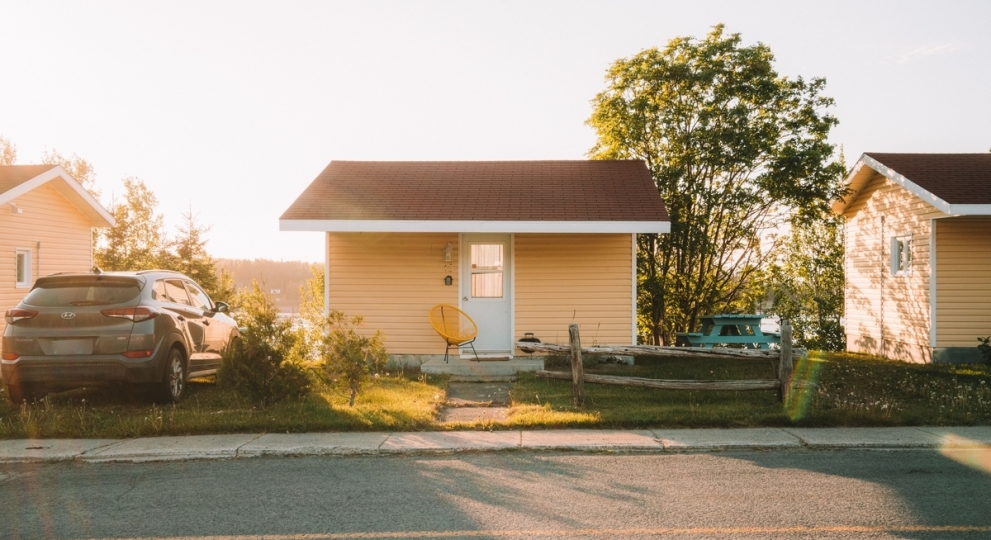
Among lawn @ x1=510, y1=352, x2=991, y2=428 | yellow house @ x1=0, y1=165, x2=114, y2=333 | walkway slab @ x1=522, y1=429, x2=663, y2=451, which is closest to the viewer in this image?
walkway slab @ x1=522, y1=429, x2=663, y2=451

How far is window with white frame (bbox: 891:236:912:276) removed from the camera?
1617cm

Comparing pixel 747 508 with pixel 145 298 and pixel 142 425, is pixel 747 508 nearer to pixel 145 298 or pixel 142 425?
pixel 142 425

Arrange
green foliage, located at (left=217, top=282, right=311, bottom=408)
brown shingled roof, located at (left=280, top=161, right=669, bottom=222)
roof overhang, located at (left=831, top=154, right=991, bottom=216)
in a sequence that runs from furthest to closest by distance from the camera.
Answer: brown shingled roof, located at (left=280, top=161, right=669, bottom=222), roof overhang, located at (left=831, top=154, right=991, bottom=216), green foliage, located at (left=217, top=282, right=311, bottom=408)

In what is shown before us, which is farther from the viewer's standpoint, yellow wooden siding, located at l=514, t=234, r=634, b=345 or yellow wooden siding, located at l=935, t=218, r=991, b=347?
yellow wooden siding, located at l=935, t=218, r=991, b=347

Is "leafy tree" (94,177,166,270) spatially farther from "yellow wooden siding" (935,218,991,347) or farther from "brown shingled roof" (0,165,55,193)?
"yellow wooden siding" (935,218,991,347)

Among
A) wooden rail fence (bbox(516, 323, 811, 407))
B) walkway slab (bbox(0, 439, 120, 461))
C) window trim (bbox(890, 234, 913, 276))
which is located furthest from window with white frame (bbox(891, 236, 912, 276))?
walkway slab (bbox(0, 439, 120, 461))

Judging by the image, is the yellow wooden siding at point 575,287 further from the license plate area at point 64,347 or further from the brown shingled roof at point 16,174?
the brown shingled roof at point 16,174

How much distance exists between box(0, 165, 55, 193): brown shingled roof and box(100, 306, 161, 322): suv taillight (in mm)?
6405

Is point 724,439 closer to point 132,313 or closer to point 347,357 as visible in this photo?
point 347,357

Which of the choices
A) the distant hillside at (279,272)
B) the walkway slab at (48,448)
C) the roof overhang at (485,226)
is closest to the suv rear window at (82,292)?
the walkway slab at (48,448)

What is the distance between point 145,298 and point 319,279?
4417cm

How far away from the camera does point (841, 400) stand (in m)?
9.75

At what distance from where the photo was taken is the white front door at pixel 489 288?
14.5 m

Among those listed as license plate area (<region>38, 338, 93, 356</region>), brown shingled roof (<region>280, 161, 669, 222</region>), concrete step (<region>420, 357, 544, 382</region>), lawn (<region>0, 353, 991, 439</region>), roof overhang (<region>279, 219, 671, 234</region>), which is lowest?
lawn (<region>0, 353, 991, 439</region>)
